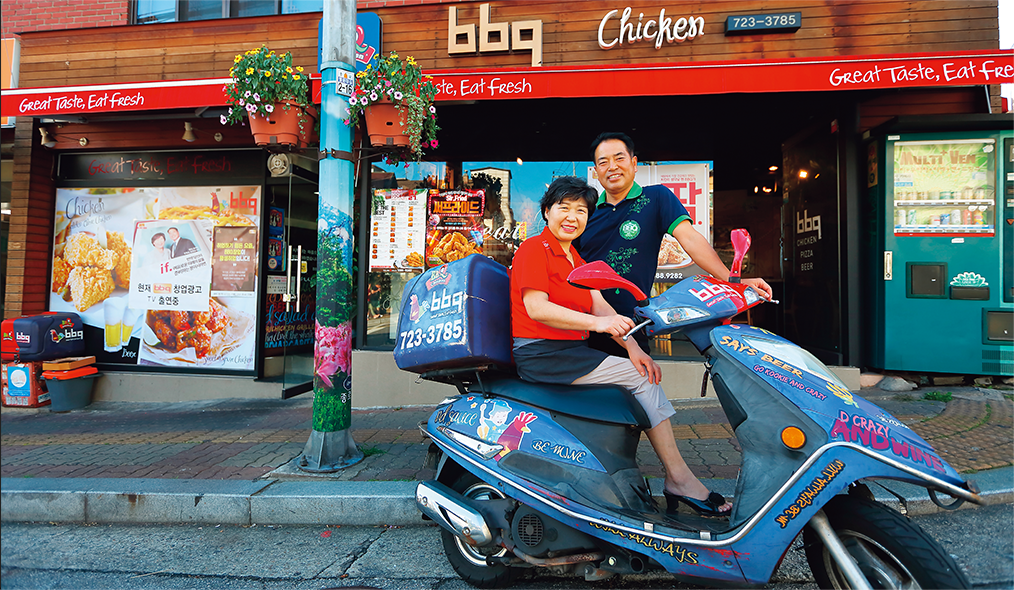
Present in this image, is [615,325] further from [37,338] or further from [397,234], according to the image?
[37,338]

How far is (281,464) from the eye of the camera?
13.9 ft

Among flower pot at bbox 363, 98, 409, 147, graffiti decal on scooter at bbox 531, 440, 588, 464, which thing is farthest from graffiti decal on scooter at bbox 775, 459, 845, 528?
flower pot at bbox 363, 98, 409, 147

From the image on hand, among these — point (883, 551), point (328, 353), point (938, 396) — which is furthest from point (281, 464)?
point (938, 396)

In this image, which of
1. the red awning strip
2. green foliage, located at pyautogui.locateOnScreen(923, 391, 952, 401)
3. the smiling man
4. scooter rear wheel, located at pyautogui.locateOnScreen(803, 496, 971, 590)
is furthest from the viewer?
green foliage, located at pyautogui.locateOnScreen(923, 391, 952, 401)

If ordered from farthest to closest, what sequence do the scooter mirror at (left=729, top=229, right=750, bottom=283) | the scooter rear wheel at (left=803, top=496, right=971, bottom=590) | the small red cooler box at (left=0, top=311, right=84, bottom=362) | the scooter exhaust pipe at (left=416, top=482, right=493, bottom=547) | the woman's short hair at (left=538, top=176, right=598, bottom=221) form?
the small red cooler box at (left=0, top=311, right=84, bottom=362) < the woman's short hair at (left=538, top=176, right=598, bottom=221) < the scooter exhaust pipe at (left=416, top=482, right=493, bottom=547) < the scooter mirror at (left=729, top=229, right=750, bottom=283) < the scooter rear wheel at (left=803, top=496, right=971, bottom=590)

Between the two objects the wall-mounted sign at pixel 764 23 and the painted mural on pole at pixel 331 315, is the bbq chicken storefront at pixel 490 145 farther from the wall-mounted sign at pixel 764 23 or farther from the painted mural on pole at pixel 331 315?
the painted mural on pole at pixel 331 315

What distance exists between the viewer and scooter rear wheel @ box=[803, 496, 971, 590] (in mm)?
1781

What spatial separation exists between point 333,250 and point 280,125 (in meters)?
1.07

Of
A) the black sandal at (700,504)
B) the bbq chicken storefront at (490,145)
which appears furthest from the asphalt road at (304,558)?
the bbq chicken storefront at (490,145)

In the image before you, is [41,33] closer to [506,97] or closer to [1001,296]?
[506,97]

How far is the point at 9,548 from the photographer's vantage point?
1240 mm

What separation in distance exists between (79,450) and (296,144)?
3416mm

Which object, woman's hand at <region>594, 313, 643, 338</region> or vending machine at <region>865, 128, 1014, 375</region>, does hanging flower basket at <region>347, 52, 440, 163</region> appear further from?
vending machine at <region>865, 128, 1014, 375</region>

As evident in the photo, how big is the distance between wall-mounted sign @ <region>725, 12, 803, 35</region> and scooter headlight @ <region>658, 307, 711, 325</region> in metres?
4.95
